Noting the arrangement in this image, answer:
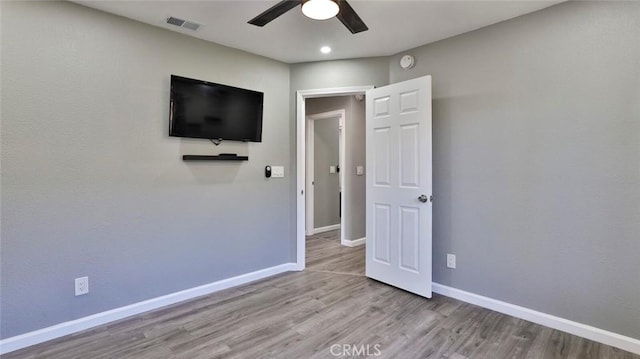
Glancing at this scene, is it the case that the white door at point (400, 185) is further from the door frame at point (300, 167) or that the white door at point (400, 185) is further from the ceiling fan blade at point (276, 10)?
the ceiling fan blade at point (276, 10)

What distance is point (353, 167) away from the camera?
15.6 ft

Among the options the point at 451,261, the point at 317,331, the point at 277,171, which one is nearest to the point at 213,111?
the point at 277,171

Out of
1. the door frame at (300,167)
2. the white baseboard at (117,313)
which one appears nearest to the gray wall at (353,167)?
the door frame at (300,167)

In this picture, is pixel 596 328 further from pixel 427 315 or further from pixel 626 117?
pixel 626 117

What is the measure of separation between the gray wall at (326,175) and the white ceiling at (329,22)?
2.54 metres

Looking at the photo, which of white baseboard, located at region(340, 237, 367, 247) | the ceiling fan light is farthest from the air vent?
white baseboard, located at region(340, 237, 367, 247)

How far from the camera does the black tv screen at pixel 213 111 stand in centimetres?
268

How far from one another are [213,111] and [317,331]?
207 cm

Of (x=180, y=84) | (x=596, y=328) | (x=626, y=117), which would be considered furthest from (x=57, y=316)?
(x=626, y=117)

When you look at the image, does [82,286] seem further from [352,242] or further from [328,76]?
[352,242]

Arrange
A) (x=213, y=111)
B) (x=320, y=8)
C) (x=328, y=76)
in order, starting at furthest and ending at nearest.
Result: 1. (x=328, y=76)
2. (x=213, y=111)
3. (x=320, y=8)

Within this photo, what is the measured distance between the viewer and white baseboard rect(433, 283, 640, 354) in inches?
80.8

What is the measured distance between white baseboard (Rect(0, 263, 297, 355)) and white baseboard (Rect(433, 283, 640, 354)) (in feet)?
6.34

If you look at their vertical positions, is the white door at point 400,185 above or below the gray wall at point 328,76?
below
